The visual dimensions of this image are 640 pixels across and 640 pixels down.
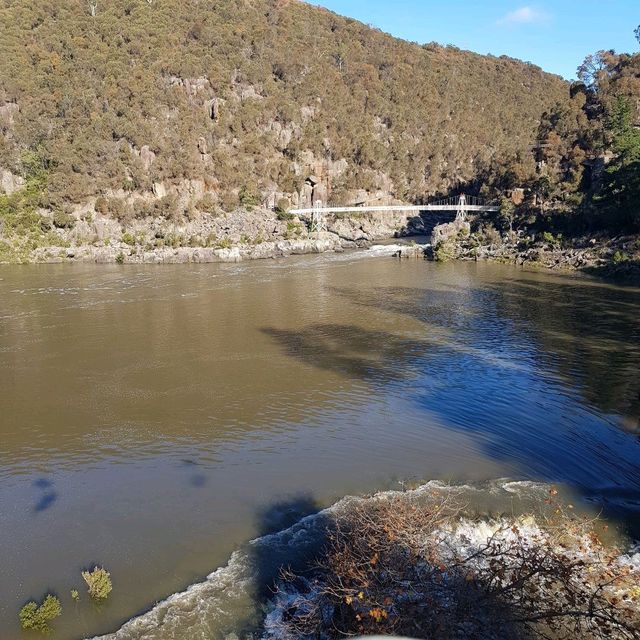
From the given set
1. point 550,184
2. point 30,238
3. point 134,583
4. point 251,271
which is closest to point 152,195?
point 30,238

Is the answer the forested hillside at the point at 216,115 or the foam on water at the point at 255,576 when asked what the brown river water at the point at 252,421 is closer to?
the foam on water at the point at 255,576

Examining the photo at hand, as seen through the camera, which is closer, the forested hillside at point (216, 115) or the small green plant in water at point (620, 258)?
the small green plant in water at point (620, 258)

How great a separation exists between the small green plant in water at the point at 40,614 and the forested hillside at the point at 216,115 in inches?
2787

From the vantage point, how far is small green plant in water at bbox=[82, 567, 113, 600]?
9438mm

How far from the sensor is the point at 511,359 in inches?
923

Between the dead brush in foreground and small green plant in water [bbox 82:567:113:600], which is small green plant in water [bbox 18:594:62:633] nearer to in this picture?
small green plant in water [bbox 82:567:113:600]

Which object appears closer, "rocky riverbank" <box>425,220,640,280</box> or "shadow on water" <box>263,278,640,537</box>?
"shadow on water" <box>263,278,640,537</box>

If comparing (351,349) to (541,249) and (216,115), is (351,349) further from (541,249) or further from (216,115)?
(216,115)

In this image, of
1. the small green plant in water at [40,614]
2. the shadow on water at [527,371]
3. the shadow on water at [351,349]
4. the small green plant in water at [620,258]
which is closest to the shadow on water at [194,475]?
the small green plant in water at [40,614]

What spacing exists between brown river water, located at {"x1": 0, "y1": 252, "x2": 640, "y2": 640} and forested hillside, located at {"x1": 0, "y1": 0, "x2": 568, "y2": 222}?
4861 centimetres

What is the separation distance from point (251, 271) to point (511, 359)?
114ft

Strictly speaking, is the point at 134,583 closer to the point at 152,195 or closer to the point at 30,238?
the point at 30,238

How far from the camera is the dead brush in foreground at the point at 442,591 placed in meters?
7.07

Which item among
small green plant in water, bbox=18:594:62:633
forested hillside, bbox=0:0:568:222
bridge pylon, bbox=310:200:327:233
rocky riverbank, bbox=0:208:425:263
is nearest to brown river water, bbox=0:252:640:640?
small green plant in water, bbox=18:594:62:633
